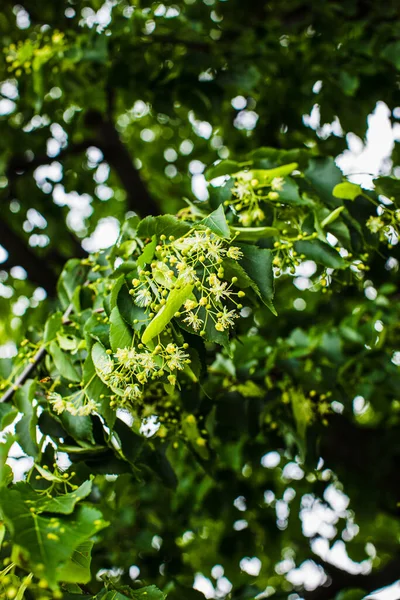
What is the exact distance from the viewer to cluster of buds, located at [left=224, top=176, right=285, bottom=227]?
171 centimetres

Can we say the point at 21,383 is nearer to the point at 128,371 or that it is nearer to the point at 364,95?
the point at 128,371

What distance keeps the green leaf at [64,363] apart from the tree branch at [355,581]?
259cm

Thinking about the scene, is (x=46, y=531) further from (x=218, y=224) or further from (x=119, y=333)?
(x=218, y=224)

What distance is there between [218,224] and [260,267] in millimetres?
152

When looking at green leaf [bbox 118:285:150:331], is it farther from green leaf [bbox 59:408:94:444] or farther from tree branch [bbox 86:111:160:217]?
tree branch [bbox 86:111:160:217]

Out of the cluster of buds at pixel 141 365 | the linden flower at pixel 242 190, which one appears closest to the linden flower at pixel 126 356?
the cluster of buds at pixel 141 365

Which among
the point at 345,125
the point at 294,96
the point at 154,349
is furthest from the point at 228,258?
the point at 294,96

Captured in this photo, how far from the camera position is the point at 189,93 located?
279 centimetres

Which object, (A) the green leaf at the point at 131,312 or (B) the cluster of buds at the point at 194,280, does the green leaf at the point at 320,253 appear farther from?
(A) the green leaf at the point at 131,312

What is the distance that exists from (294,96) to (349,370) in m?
1.40

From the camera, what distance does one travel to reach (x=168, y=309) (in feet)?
4.18

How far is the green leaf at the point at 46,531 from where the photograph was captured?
106 cm

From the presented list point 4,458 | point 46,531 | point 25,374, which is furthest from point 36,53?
point 46,531

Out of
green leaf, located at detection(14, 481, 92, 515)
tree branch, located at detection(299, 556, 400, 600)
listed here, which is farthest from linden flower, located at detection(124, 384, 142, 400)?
tree branch, located at detection(299, 556, 400, 600)
